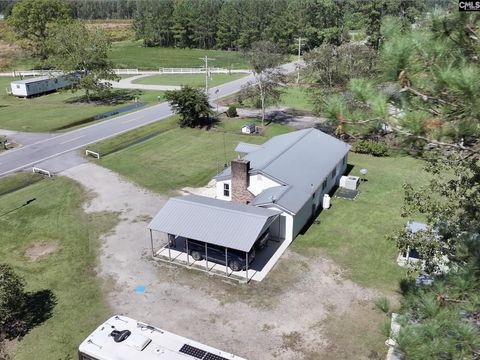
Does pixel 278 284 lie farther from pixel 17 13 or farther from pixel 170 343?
pixel 17 13

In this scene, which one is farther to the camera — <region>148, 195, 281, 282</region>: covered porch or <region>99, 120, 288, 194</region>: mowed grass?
<region>99, 120, 288, 194</region>: mowed grass

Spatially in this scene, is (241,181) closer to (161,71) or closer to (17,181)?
(17,181)

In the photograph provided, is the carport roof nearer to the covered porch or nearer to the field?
the covered porch

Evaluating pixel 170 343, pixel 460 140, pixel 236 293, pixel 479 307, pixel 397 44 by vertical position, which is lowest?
pixel 236 293

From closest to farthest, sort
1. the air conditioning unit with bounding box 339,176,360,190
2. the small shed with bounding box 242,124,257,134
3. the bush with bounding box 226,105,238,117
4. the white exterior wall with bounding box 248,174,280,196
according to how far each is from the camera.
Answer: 1. the white exterior wall with bounding box 248,174,280,196
2. the air conditioning unit with bounding box 339,176,360,190
3. the small shed with bounding box 242,124,257,134
4. the bush with bounding box 226,105,238,117

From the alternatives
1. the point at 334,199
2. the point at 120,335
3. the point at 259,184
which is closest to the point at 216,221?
the point at 259,184

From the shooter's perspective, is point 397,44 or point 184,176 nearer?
point 397,44

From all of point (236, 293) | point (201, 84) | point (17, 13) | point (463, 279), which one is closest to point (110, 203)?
point (236, 293)

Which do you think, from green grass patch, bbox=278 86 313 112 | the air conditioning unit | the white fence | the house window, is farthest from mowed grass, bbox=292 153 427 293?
the white fence
